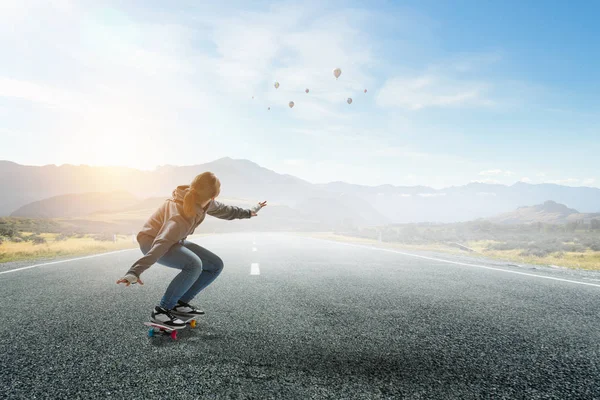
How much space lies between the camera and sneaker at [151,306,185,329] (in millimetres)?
3588

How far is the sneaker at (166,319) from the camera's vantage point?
11.8 feet

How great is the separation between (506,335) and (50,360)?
13.5 feet

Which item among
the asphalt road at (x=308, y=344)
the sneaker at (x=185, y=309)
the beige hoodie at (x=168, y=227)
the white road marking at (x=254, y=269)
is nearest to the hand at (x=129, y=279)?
the beige hoodie at (x=168, y=227)

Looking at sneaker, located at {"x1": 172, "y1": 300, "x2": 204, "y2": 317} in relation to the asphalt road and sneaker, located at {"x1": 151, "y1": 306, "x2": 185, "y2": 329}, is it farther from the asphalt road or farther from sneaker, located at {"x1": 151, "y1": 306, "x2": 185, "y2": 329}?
sneaker, located at {"x1": 151, "y1": 306, "x2": 185, "y2": 329}

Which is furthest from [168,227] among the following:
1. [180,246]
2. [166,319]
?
[166,319]

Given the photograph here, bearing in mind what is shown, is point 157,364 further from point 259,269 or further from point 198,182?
point 259,269

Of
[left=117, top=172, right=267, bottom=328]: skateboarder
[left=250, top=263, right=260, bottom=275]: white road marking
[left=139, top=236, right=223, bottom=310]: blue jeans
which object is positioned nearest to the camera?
[left=117, top=172, right=267, bottom=328]: skateboarder

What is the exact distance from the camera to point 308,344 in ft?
10.8

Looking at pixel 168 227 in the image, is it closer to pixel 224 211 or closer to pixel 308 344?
pixel 224 211

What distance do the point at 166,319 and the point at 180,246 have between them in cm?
73

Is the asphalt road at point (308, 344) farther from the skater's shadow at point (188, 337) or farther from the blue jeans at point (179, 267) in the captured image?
the blue jeans at point (179, 267)

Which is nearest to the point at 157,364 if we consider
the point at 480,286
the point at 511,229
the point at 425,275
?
the point at 480,286

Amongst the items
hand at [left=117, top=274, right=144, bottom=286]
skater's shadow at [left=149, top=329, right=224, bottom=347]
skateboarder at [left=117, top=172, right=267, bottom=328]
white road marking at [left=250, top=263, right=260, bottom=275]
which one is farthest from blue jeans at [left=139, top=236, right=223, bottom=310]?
white road marking at [left=250, top=263, right=260, bottom=275]

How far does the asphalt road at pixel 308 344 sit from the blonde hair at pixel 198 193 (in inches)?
49.4
